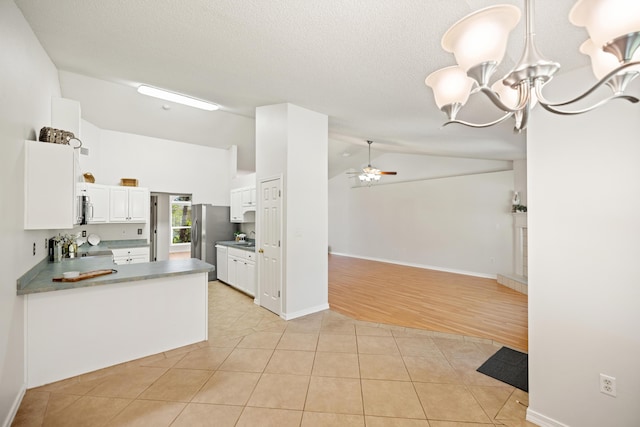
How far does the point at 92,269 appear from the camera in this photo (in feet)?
9.82

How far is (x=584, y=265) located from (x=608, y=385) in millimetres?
736

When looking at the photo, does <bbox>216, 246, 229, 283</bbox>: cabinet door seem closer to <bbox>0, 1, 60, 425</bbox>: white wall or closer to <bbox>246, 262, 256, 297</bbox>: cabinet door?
<bbox>246, 262, 256, 297</bbox>: cabinet door

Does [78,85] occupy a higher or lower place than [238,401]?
higher

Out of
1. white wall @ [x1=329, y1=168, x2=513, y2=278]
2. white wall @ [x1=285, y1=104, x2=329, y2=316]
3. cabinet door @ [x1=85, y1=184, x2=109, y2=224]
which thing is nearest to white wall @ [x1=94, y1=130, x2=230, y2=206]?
cabinet door @ [x1=85, y1=184, x2=109, y2=224]

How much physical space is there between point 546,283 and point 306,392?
1.99m

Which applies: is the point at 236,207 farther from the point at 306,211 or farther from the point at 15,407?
the point at 15,407

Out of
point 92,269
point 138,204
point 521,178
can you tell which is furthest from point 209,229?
point 521,178

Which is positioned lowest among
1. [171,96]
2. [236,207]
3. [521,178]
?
[236,207]

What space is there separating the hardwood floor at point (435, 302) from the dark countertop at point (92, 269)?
2358 mm

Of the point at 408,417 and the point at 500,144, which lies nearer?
the point at 408,417

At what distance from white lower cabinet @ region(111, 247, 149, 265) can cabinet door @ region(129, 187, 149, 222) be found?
2.02ft

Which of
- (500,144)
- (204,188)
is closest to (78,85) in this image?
(204,188)

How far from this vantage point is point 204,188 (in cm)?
686

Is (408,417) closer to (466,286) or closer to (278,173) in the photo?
(278,173)
